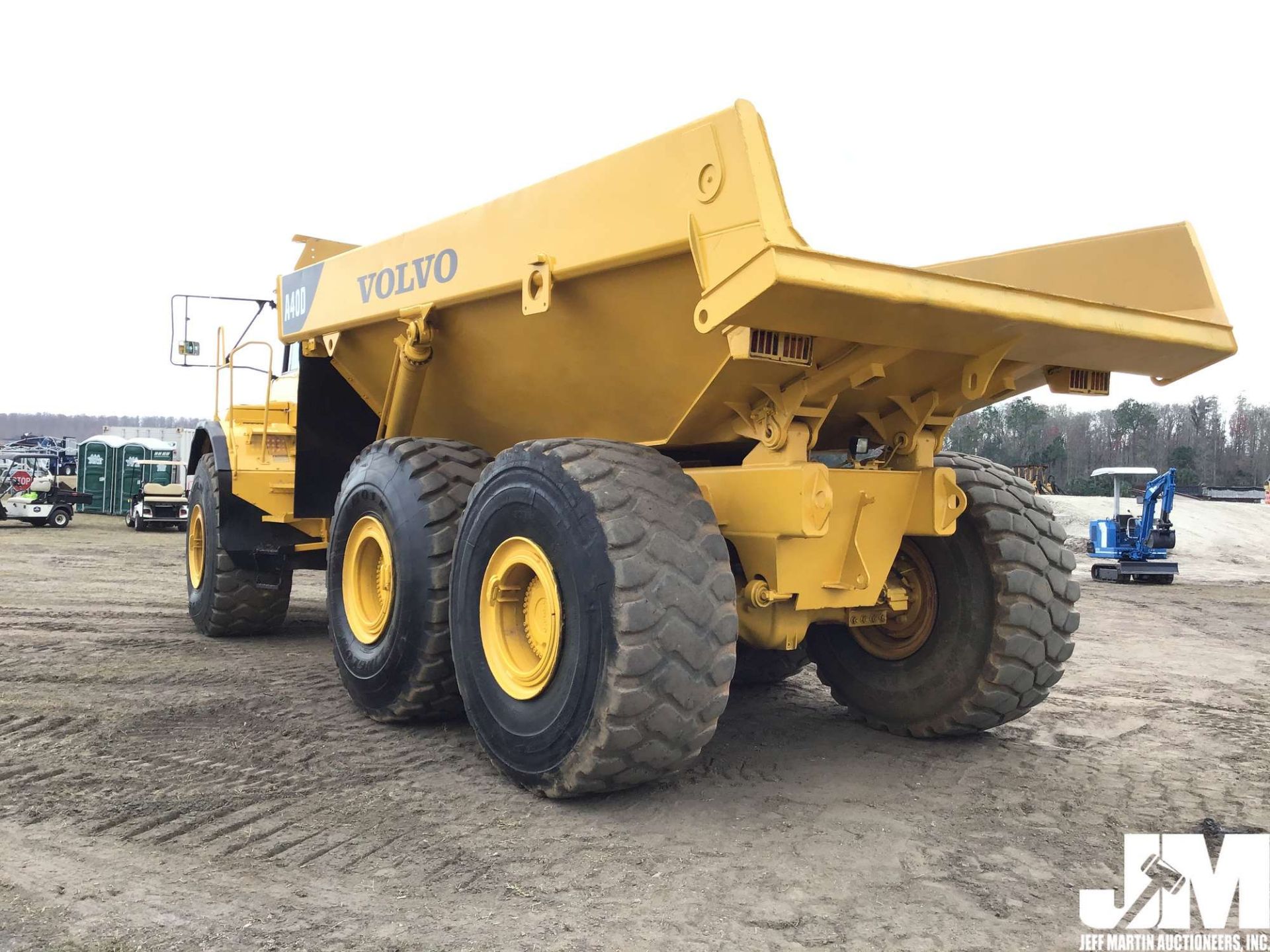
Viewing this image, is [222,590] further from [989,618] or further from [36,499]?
[36,499]

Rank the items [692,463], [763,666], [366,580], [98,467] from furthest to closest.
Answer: [98,467] → [763,666] → [366,580] → [692,463]

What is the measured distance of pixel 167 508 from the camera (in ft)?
73.9

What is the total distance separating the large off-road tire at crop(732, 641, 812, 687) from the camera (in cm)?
553

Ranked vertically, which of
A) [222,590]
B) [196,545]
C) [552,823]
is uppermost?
[196,545]

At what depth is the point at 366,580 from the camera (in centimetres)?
522

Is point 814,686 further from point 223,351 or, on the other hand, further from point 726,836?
point 223,351

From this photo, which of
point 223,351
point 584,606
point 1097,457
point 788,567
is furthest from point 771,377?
point 1097,457

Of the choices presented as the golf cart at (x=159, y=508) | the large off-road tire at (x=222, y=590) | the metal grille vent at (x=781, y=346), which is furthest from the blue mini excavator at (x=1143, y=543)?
the golf cart at (x=159, y=508)

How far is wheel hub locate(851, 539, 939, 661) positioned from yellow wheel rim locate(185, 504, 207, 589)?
5.12 m

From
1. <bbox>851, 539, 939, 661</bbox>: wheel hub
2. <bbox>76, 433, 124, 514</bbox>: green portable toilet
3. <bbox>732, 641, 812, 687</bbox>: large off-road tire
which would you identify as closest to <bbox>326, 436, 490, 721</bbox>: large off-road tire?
<bbox>732, 641, 812, 687</bbox>: large off-road tire

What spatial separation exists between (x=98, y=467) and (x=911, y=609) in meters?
28.8

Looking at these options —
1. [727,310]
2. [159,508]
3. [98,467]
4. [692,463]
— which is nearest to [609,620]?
[727,310]

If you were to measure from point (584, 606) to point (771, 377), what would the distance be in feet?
3.54

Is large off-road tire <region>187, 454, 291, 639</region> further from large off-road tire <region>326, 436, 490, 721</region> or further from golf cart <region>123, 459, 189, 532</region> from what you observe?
golf cart <region>123, 459, 189, 532</region>
